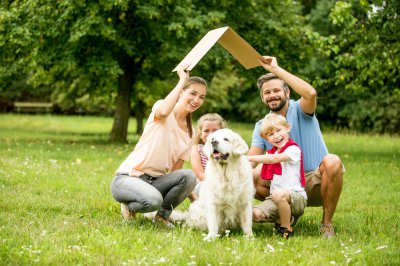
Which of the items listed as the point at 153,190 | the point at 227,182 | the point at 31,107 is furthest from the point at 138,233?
the point at 31,107

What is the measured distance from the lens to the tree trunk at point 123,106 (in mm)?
→ 16203

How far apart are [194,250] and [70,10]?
34.4 feet

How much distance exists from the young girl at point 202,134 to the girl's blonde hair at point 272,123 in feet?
2.29

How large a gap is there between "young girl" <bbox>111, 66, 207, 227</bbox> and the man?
28.6 inches

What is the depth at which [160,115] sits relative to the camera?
17.1 ft

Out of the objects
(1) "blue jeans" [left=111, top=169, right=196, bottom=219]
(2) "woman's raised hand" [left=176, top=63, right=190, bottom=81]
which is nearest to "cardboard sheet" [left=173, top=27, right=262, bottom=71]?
(2) "woman's raised hand" [left=176, top=63, right=190, bottom=81]

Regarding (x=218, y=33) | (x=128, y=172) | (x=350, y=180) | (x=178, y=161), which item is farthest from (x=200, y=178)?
(x=350, y=180)

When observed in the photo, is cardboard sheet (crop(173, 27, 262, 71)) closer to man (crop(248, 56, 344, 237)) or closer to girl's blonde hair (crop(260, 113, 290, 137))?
man (crop(248, 56, 344, 237))

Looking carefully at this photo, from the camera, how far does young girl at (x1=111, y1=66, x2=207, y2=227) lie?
5238 millimetres

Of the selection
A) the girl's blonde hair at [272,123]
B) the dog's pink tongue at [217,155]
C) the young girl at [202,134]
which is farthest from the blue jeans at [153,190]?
the girl's blonde hair at [272,123]

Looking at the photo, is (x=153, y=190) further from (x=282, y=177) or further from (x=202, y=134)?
(x=282, y=177)

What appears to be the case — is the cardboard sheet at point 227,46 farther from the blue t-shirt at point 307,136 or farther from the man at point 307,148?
the blue t-shirt at point 307,136

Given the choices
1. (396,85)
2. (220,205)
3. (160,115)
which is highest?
(396,85)

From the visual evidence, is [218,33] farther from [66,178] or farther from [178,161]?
[66,178]
